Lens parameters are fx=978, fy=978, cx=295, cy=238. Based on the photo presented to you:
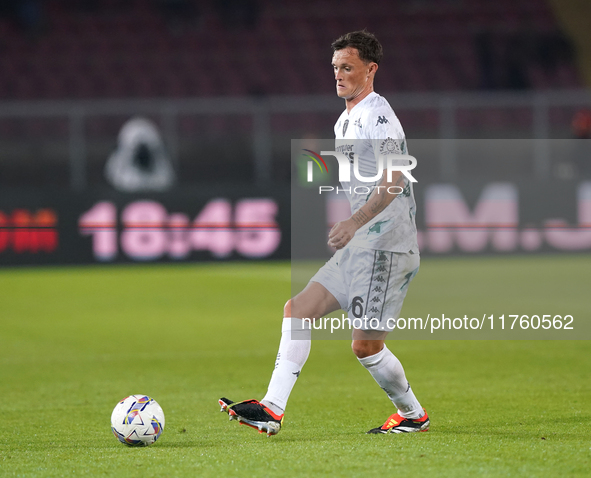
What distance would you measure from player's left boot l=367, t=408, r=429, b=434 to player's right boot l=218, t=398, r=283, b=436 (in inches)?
27.3

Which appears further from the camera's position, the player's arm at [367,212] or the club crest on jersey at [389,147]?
the club crest on jersey at [389,147]

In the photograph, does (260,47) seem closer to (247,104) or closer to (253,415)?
(247,104)

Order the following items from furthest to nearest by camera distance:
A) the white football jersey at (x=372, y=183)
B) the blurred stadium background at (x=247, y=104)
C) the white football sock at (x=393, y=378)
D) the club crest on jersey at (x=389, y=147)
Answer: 1. the blurred stadium background at (x=247, y=104)
2. the white football sock at (x=393, y=378)
3. the white football jersey at (x=372, y=183)
4. the club crest on jersey at (x=389, y=147)

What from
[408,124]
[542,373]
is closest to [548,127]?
[408,124]

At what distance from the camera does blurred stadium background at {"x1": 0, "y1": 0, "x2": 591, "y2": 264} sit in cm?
1745

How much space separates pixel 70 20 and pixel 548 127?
39.3ft

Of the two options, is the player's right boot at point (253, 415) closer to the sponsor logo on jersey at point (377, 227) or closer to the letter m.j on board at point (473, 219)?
the sponsor logo on jersey at point (377, 227)

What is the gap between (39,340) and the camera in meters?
10.1

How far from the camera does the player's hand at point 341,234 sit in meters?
4.75

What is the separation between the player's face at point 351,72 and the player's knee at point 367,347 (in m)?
1.30

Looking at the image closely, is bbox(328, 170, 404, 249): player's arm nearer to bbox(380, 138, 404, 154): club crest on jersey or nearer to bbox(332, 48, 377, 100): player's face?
bbox(380, 138, 404, 154): club crest on jersey

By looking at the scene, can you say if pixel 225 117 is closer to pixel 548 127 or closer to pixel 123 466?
pixel 548 127

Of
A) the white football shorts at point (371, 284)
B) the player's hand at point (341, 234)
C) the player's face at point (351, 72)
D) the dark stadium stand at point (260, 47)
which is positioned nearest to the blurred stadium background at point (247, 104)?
the dark stadium stand at point (260, 47)

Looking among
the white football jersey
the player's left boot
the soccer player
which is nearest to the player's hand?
the soccer player
